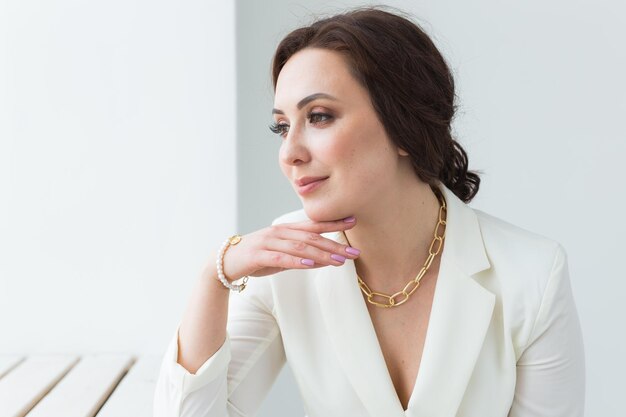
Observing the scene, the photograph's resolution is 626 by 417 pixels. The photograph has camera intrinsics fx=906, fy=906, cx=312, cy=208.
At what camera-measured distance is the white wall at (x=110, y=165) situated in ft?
9.78

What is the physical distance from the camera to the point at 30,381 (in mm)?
2662

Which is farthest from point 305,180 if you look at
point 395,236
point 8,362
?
point 8,362

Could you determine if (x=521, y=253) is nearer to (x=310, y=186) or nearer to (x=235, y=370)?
(x=310, y=186)

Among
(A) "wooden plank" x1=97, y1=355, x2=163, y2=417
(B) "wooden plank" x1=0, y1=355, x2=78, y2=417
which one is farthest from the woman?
(B) "wooden plank" x1=0, y1=355, x2=78, y2=417

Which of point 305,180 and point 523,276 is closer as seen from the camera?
point 305,180

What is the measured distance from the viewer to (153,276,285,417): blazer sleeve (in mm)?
→ 1895

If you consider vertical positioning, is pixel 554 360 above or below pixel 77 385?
above

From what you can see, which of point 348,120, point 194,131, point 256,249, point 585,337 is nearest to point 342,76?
point 348,120

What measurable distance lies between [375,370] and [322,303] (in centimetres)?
19

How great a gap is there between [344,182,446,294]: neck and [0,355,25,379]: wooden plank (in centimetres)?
138

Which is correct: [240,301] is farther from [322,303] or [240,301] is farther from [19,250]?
[19,250]

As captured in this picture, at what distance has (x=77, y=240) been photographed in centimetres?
305

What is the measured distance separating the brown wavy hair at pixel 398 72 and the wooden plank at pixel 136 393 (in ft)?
3.22

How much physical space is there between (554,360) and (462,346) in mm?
192
